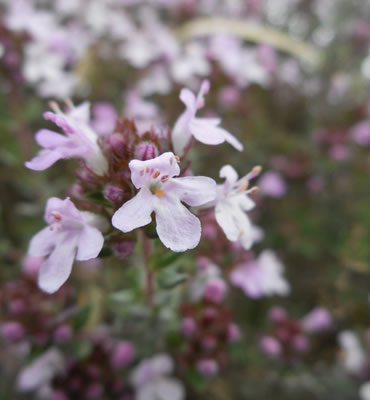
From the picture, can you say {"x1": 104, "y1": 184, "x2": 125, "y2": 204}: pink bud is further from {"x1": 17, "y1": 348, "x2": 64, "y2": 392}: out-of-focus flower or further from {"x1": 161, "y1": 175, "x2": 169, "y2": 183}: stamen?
{"x1": 17, "y1": 348, "x2": 64, "y2": 392}: out-of-focus flower

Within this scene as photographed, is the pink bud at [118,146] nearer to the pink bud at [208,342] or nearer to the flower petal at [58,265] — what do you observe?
the flower petal at [58,265]

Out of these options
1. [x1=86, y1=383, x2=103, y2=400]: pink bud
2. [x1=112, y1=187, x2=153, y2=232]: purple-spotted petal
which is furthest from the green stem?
[x1=86, y1=383, x2=103, y2=400]: pink bud

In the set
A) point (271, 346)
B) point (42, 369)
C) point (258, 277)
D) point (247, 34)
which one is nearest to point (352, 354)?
point (271, 346)

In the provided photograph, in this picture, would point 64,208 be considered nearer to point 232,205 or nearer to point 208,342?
point 232,205

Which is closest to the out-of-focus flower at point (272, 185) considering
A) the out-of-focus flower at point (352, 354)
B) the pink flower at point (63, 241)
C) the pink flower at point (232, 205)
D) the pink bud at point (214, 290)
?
the out-of-focus flower at point (352, 354)

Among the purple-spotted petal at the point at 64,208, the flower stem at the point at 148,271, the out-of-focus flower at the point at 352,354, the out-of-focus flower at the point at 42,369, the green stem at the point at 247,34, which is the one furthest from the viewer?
the green stem at the point at 247,34

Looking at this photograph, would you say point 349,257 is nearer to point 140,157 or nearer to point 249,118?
point 249,118

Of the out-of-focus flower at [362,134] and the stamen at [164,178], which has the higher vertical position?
the out-of-focus flower at [362,134]
